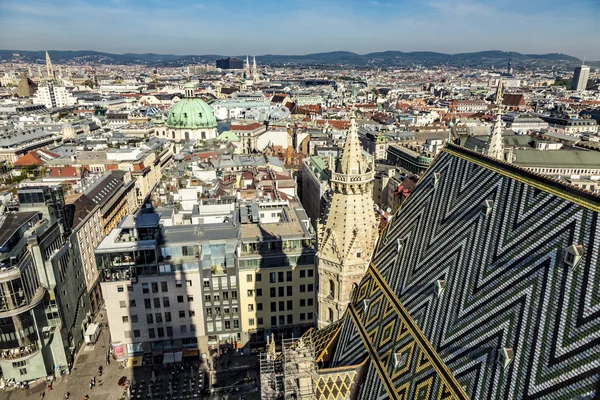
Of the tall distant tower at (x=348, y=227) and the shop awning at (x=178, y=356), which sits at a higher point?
the tall distant tower at (x=348, y=227)

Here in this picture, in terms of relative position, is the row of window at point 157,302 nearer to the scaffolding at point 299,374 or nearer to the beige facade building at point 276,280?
the beige facade building at point 276,280

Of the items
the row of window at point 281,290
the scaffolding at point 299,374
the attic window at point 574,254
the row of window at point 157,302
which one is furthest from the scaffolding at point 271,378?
the row of window at point 157,302

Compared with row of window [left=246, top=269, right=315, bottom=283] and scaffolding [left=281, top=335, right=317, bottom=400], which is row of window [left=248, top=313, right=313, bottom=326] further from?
scaffolding [left=281, top=335, right=317, bottom=400]

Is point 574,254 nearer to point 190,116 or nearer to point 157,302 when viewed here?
point 157,302

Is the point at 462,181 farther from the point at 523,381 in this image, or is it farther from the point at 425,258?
the point at 523,381

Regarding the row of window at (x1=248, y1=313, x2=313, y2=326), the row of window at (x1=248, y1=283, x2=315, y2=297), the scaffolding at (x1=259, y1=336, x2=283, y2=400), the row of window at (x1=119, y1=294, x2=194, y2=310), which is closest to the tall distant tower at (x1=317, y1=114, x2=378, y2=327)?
the scaffolding at (x1=259, y1=336, x2=283, y2=400)
